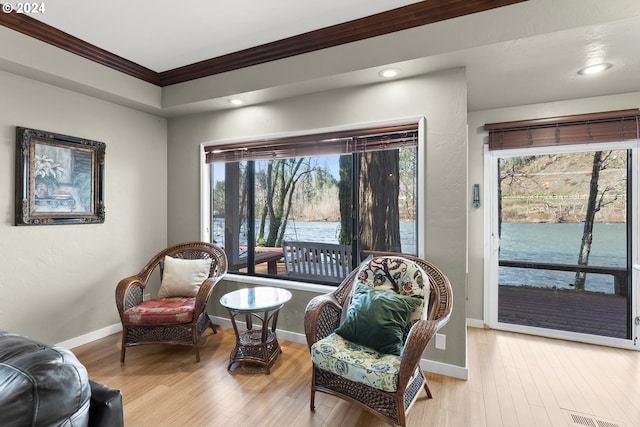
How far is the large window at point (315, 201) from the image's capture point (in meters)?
2.95

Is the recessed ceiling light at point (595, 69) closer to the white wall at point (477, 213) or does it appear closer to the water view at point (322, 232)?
the white wall at point (477, 213)

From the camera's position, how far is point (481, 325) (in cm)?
347

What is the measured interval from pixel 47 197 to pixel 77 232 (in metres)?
0.42

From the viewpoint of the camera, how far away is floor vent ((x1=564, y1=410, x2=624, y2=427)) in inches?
72.9

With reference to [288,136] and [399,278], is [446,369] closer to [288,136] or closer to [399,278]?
[399,278]

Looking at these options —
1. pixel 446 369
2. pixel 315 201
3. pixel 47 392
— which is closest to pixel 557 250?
pixel 446 369

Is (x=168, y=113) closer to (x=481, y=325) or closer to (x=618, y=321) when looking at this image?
(x=481, y=325)

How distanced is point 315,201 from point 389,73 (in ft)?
4.69

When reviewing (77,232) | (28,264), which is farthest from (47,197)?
(28,264)

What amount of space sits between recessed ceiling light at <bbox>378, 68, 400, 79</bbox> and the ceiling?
66mm

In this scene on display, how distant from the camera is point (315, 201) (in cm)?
328

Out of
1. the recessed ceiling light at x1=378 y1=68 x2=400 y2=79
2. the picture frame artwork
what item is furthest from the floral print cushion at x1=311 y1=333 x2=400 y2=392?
the picture frame artwork

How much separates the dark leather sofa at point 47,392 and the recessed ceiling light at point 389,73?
8.44ft

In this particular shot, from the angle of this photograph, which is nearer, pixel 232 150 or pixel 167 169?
pixel 232 150
